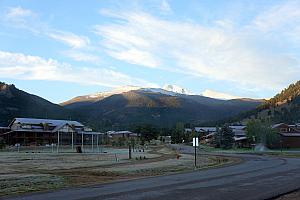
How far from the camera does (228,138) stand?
11831cm

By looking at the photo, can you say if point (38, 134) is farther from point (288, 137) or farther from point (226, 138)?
point (288, 137)

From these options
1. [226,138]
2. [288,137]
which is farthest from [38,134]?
[288,137]

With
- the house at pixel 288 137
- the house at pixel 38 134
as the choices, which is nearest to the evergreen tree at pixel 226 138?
the house at pixel 288 137

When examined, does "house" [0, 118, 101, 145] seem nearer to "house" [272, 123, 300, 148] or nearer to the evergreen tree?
the evergreen tree

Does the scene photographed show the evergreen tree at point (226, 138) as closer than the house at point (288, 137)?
Yes

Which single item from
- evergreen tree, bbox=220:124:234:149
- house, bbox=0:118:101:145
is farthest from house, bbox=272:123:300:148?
house, bbox=0:118:101:145

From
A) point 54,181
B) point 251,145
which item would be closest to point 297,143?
point 251,145

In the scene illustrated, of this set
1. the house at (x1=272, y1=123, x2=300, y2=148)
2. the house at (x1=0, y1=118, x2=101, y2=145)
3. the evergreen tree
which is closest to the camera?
the evergreen tree

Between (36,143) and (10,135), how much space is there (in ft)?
38.0

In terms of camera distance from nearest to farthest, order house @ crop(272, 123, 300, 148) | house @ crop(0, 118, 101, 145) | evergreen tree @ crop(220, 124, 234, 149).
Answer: evergreen tree @ crop(220, 124, 234, 149)
house @ crop(272, 123, 300, 148)
house @ crop(0, 118, 101, 145)

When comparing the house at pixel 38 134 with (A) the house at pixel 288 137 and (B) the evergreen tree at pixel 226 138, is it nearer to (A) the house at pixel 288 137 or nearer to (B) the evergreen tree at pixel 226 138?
(B) the evergreen tree at pixel 226 138

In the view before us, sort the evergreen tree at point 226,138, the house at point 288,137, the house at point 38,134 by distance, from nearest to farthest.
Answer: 1. the evergreen tree at point 226,138
2. the house at point 288,137
3. the house at point 38,134

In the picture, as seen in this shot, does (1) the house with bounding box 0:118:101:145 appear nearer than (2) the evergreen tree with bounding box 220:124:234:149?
No

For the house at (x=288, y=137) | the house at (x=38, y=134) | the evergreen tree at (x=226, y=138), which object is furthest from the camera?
the house at (x=38, y=134)
